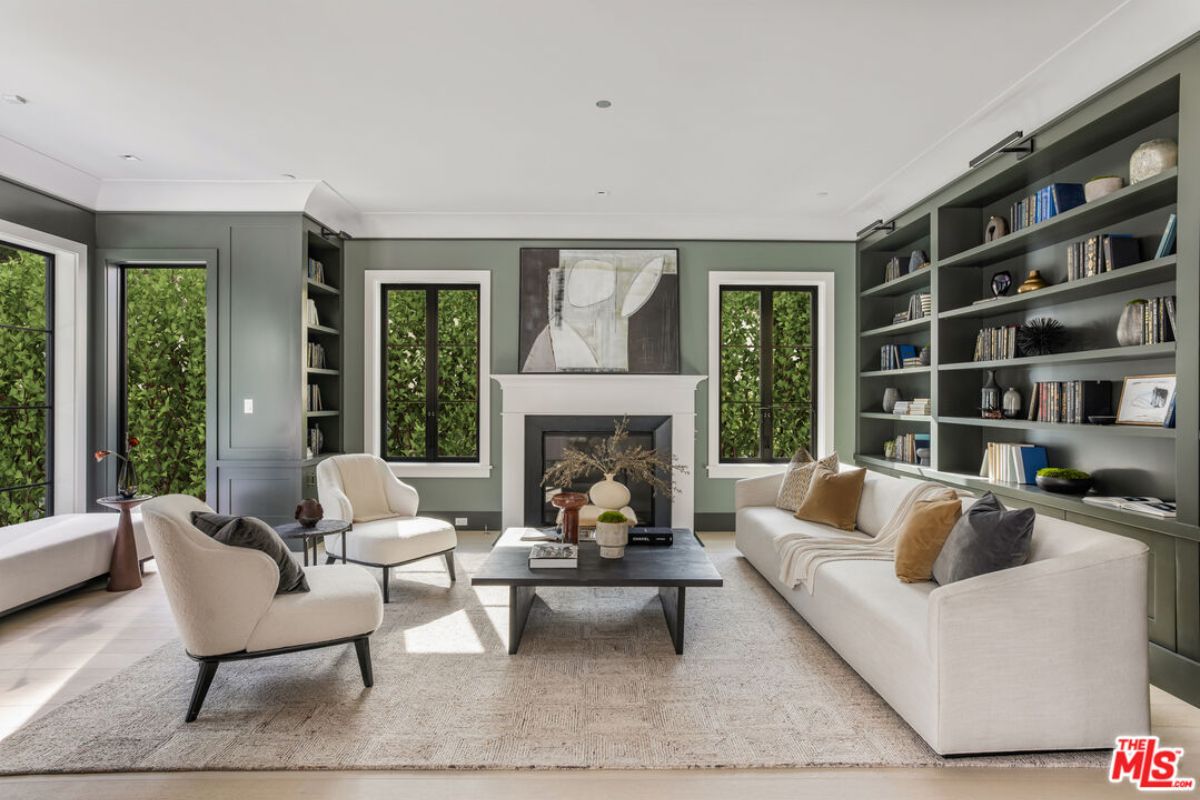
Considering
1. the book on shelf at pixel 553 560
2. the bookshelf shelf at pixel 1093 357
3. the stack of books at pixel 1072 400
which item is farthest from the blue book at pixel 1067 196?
the book on shelf at pixel 553 560

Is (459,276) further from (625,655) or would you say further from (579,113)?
(625,655)

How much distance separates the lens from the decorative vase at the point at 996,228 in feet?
13.4

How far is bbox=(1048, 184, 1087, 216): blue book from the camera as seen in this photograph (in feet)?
11.4

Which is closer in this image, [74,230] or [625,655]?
[625,655]

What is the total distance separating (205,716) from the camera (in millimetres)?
2510

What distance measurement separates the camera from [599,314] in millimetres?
5816

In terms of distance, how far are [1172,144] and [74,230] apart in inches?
264

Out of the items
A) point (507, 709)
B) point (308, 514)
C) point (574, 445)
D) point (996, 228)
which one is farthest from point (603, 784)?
point (996, 228)

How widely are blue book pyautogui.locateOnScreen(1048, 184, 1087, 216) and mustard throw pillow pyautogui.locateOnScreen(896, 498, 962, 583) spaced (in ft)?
5.84

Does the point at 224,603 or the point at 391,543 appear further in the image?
the point at 391,543

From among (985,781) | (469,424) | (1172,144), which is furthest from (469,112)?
(985,781)

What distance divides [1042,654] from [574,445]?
158 inches

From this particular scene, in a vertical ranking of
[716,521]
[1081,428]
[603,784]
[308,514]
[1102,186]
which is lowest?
[603,784]

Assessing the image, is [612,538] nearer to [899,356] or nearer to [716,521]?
[716,521]
